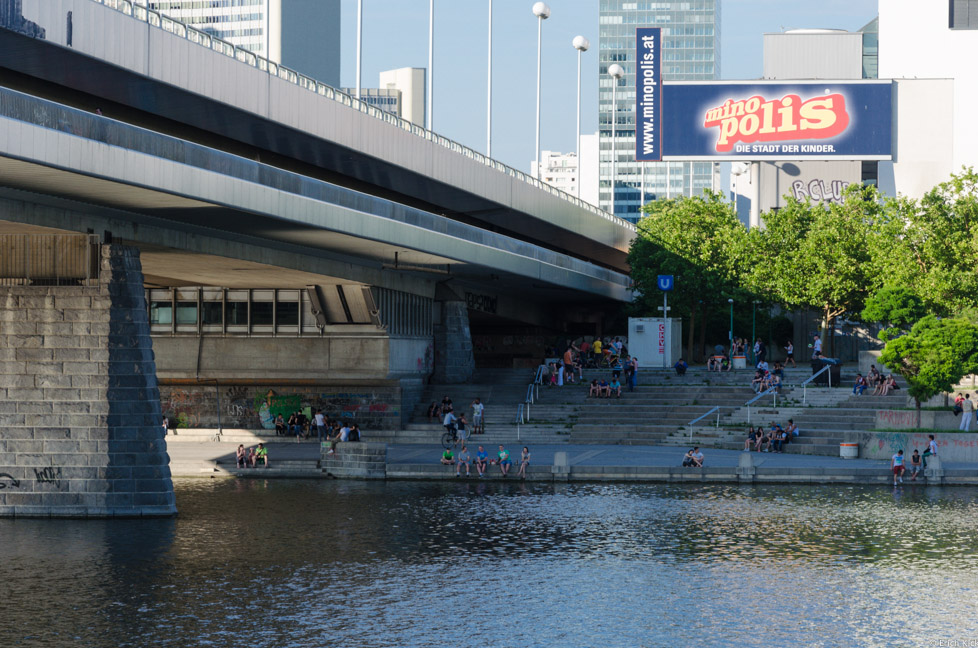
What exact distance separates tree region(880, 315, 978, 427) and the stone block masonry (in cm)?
2626

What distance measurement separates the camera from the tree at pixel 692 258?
69938mm

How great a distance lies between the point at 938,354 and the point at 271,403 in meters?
27.4

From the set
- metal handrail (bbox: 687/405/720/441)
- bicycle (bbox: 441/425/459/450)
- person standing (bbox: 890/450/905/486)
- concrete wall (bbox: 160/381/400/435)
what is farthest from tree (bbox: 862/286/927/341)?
concrete wall (bbox: 160/381/400/435)

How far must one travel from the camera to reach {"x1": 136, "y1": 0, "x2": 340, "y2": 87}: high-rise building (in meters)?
164

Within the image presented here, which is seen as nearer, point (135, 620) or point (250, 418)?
point (135, 620)

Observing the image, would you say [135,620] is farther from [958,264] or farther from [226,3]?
[226,3]

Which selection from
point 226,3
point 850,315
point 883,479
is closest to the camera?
point 883,479

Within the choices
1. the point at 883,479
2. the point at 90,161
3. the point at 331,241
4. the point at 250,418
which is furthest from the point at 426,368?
the point at 90,161

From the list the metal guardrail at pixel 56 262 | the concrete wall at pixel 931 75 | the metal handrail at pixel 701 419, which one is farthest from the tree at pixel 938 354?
the concrete wall at pixel 931 75

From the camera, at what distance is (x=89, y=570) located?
23.8 meters

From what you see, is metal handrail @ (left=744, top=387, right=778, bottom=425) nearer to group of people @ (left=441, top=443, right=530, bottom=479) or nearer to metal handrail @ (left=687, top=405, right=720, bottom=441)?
metal handrail @ (left=687, top=405, right=720, bottom=441)

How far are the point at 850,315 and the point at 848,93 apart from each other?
1934 cm

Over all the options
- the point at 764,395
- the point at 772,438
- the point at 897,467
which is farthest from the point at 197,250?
the point at 764,395

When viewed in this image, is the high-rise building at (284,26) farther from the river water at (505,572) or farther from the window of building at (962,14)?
the river water at (505,572)
